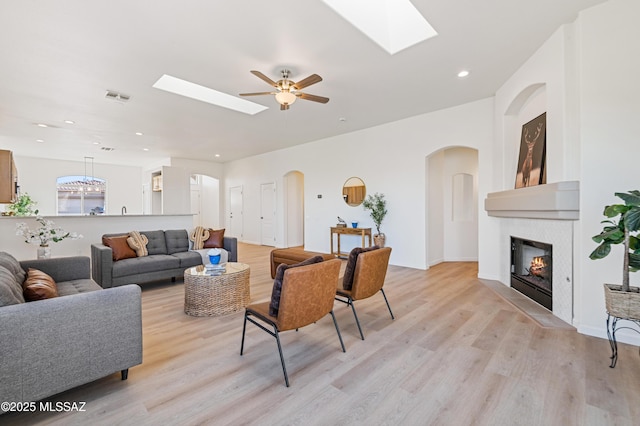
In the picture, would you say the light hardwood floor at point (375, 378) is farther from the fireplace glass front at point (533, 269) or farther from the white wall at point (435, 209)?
the white wall at point (435, 209)

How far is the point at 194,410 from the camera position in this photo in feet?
5.65

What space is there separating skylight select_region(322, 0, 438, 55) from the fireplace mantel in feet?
6.79

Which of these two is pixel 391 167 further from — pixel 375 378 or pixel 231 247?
pixel 375 378

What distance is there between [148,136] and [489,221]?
7.54 m

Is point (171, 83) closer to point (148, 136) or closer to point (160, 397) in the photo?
point (148, 136)

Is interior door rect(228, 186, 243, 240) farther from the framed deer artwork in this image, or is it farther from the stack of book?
the framed deer artwork

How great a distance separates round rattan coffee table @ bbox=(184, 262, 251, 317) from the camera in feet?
10.5

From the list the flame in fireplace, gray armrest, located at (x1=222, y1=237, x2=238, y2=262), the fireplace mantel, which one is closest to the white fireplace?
the fireplace mantel

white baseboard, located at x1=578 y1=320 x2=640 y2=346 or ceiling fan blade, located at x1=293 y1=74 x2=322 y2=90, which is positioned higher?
ceiling fan blade, located at x1=293 y1=74 x2=322 y2=90

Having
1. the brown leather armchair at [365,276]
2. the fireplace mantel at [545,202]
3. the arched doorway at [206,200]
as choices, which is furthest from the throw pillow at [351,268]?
the arched doorway at [206,200]

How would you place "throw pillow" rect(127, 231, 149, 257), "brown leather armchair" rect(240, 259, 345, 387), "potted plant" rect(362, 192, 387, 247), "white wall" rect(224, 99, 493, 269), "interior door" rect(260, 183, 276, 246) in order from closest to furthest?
1. "brown leather armchair" rect(240, 259, 345, 387)
2. "throw pillow" rect(127, 231, 149, 257)
3. "white wall" rect(224, 99, 493, 269)
4. "potted plant" rect(362, 192, 387, 247)
5. "interior door" rect(260, 183, 276, 246)

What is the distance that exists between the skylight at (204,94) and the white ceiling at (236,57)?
6.2 inches

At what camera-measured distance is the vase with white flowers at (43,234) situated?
12.7ft

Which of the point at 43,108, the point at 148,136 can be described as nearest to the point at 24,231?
the point at 43,108
